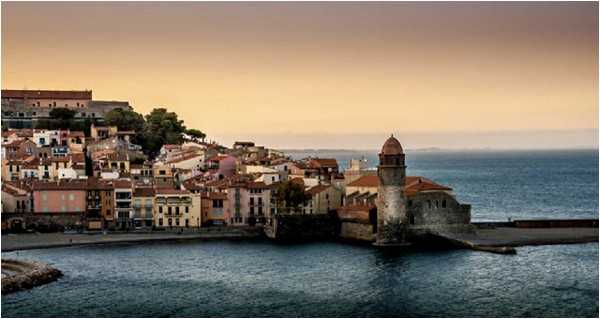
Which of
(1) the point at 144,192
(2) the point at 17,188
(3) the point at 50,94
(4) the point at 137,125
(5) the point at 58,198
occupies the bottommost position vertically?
(5) the point at 58,198

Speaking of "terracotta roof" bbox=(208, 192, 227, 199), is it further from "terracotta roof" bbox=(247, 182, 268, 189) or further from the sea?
the sea

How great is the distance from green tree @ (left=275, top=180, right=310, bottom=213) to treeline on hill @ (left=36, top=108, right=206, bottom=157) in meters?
27.4

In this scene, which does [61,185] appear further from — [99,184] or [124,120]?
[124,120]

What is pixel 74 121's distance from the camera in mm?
83688

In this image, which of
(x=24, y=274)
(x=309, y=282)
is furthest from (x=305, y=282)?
(x=24, y=274)

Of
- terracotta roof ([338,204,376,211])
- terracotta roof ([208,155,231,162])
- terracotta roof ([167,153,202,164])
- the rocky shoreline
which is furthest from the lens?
terracotta roof ([208,155,231,162])

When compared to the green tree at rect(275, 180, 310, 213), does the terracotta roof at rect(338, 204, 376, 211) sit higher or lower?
lower

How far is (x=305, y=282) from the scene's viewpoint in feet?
123

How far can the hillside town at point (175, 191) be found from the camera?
5322 cm

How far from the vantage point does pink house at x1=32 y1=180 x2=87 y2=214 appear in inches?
2124

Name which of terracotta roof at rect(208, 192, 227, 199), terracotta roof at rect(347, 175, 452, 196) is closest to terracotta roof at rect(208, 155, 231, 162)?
terracotta roof at rect(208, 192, 227, 199)

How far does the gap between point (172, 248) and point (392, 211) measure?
10543 mm

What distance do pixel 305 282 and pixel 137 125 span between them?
49.1 m

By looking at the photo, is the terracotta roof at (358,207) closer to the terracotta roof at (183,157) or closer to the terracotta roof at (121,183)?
the terracotta roof at (121,183)
